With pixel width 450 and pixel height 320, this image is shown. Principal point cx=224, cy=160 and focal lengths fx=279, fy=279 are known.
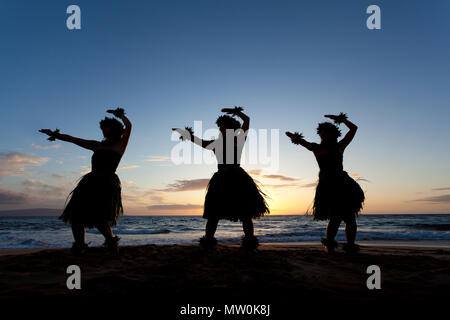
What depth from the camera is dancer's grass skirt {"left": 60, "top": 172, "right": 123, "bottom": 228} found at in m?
3.91

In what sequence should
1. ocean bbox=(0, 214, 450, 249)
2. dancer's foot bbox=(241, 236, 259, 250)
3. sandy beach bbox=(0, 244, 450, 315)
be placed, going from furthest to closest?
ocean bbox=(0, 214, 450, 249)
dancer's foot bbox=(241, 236, 259, 250)
sandy beach bbox=(0, 244, 450, 315)

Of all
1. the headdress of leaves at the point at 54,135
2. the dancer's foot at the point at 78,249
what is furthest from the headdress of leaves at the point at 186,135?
the dancer's foot at the point at 78,249

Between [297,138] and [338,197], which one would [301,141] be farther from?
[338,197]

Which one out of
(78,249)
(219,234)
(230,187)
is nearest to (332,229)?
(230,187)

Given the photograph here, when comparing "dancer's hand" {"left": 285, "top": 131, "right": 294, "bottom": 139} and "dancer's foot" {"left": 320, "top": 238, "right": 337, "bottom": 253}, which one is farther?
"dancer's hand" {"left": 285, "top": 131, "right": 294, "bottom": 139}

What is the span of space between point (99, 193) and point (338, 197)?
11.6 feet

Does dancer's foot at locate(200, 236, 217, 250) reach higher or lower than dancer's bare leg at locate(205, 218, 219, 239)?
lower

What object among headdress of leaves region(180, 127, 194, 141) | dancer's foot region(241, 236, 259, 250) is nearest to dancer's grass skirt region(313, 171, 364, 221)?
dancer's foot region(241, 236, 259, 250)

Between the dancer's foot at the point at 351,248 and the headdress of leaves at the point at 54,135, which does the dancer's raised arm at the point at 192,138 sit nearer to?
the headdress of leaves at the point at 54,135

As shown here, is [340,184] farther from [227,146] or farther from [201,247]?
[201,247]

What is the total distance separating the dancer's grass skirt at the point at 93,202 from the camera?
3908mm

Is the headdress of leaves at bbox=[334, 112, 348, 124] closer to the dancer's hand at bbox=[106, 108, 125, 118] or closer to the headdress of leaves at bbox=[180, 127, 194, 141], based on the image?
the headdress of leaves at bbox=[180, 127, 194, 141]

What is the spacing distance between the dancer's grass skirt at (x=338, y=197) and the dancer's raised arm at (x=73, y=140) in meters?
3.52
